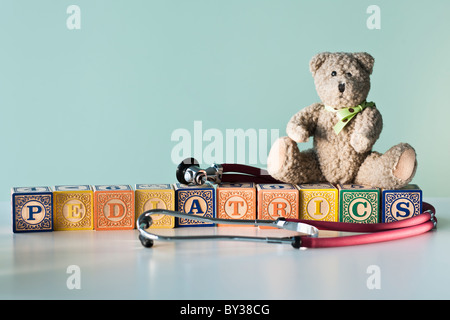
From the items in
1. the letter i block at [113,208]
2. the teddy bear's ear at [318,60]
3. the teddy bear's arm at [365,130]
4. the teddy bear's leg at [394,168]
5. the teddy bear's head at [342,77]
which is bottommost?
the letter i block at [113,208]

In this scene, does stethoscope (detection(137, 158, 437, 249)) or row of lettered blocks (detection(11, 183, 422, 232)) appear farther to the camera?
row of lettered blocks (detection(11, 183, 422, 232))

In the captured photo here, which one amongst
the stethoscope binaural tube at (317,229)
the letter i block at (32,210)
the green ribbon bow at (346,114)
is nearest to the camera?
the stethoscope binaural tube at (317,229)

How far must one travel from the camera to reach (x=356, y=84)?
1.35 metres

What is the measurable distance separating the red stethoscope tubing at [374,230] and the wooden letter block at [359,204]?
0.06m

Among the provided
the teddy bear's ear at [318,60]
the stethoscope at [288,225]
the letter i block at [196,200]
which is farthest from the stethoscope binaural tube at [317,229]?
the teddy bear's ear at [318,60]

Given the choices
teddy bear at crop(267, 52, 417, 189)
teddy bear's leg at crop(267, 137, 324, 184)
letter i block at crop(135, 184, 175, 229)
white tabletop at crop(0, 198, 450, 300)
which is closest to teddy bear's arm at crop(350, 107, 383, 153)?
teddy bear at crop(267, 52, 417, 189)

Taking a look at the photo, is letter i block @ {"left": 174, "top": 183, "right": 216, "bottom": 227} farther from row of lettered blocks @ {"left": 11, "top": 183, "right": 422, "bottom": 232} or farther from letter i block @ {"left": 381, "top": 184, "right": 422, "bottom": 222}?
letter i block @ {"left": 381, "top": 184, "right": 422, "bottom": 222}

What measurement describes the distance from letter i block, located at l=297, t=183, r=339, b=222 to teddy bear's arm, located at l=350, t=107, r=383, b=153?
0.11m

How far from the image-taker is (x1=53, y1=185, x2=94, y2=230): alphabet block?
4.20ft

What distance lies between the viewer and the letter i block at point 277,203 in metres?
1.31

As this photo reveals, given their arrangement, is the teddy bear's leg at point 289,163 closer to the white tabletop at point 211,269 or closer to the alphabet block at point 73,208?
the white tabletop at point 211,269

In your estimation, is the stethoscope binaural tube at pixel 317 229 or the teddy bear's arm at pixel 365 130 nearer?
the stethoscope binaural tube at pixel 317 229

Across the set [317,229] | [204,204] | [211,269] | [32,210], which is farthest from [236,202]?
[32,210]

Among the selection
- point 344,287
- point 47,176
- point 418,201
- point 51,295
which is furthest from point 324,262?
point 47,176
